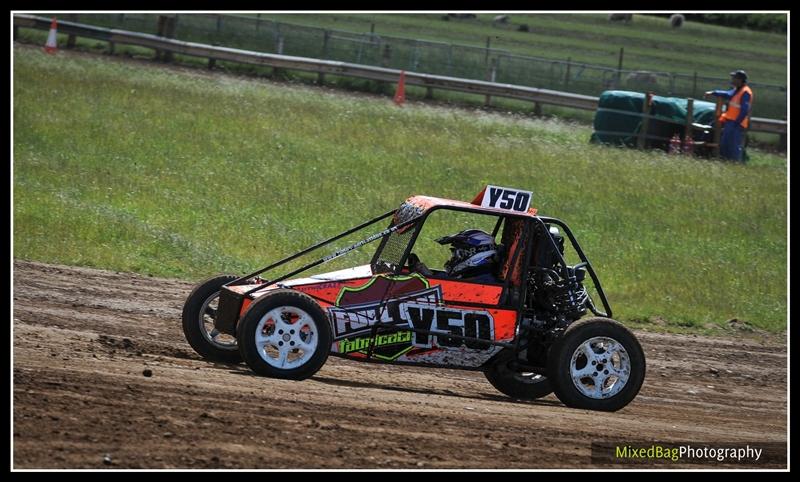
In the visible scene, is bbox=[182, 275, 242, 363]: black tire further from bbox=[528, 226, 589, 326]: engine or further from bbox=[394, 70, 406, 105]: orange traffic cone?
bbox=[394, 70, 406, 105]: orange traffic cone

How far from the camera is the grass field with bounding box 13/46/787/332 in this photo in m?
15.7

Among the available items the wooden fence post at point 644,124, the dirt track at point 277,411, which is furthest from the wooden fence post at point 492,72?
the dirt track at point 277,411

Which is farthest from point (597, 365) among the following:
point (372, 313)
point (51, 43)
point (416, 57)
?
point (416, 57)

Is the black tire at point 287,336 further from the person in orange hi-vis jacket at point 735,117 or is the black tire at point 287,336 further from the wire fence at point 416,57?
the wire fence at point 416,57

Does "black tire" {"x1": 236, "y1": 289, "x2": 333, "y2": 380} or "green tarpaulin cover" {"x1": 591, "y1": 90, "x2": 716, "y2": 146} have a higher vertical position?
"green tarpaulin cover" {"x1": 591, "y1": 90, "x2": 716, "y2": 146}

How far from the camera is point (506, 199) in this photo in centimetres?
960

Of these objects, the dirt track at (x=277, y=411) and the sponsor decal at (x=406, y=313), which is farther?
the sponsor decal at (x=406, y=313)

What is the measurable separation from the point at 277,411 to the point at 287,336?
4.05ft

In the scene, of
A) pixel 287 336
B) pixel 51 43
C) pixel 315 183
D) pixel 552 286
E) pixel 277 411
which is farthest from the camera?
pixel 51 43

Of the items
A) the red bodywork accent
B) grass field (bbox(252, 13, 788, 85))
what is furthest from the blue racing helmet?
grass field (bbox(252, 13, 788, 85))

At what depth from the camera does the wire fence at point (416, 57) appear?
33375 millimetres

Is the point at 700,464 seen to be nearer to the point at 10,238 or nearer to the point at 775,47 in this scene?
the point at 10,238

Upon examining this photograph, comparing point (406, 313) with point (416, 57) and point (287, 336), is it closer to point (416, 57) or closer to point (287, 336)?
point (287, 336)

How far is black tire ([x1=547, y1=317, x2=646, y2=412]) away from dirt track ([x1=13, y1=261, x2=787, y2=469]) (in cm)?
15
